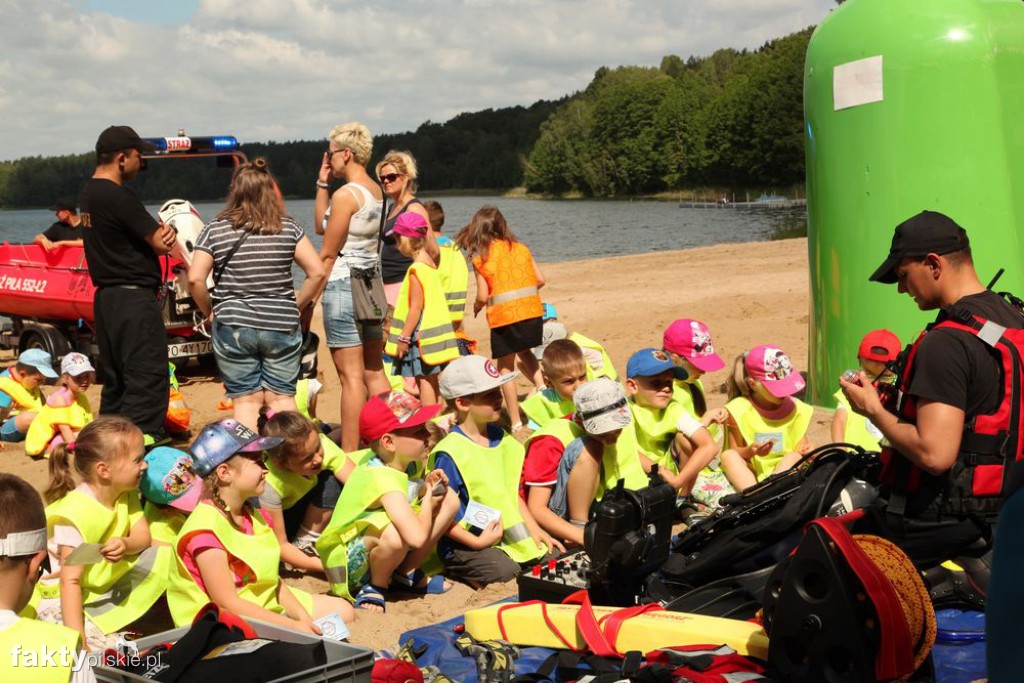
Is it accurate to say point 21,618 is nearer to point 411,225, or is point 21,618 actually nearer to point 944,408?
point 944,408

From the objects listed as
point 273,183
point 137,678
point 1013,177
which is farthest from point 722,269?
point 137,678

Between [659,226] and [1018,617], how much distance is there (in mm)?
41868

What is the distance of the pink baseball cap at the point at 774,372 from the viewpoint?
6109 mm

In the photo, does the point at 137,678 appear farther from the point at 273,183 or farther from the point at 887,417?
the point at 273,183

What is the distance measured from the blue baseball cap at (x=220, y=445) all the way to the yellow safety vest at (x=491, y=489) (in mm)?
1197

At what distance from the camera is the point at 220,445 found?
14.7 ft

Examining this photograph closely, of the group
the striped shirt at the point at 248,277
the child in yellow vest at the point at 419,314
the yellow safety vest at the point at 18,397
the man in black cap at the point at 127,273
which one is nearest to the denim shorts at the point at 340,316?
the child in yellow vest at the point at 419,314

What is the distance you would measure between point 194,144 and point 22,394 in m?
3.83

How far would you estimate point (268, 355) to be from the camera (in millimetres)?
6125

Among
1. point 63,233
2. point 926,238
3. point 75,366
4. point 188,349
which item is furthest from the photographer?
point 63,233

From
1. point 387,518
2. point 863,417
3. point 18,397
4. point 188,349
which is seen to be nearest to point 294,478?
point 387,518

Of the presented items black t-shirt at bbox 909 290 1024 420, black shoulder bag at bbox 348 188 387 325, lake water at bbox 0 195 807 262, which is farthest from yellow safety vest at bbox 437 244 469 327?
lake water at bbox 0 195 807 262

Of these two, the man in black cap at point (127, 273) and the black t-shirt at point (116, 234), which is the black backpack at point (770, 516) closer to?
the man in black cap at point (127, 273)

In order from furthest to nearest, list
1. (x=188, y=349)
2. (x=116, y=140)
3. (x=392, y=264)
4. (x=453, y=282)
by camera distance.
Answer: (x=188, y=349) < (x=392, y=264) < (x=453, y=282) < (x=116, y=140)
